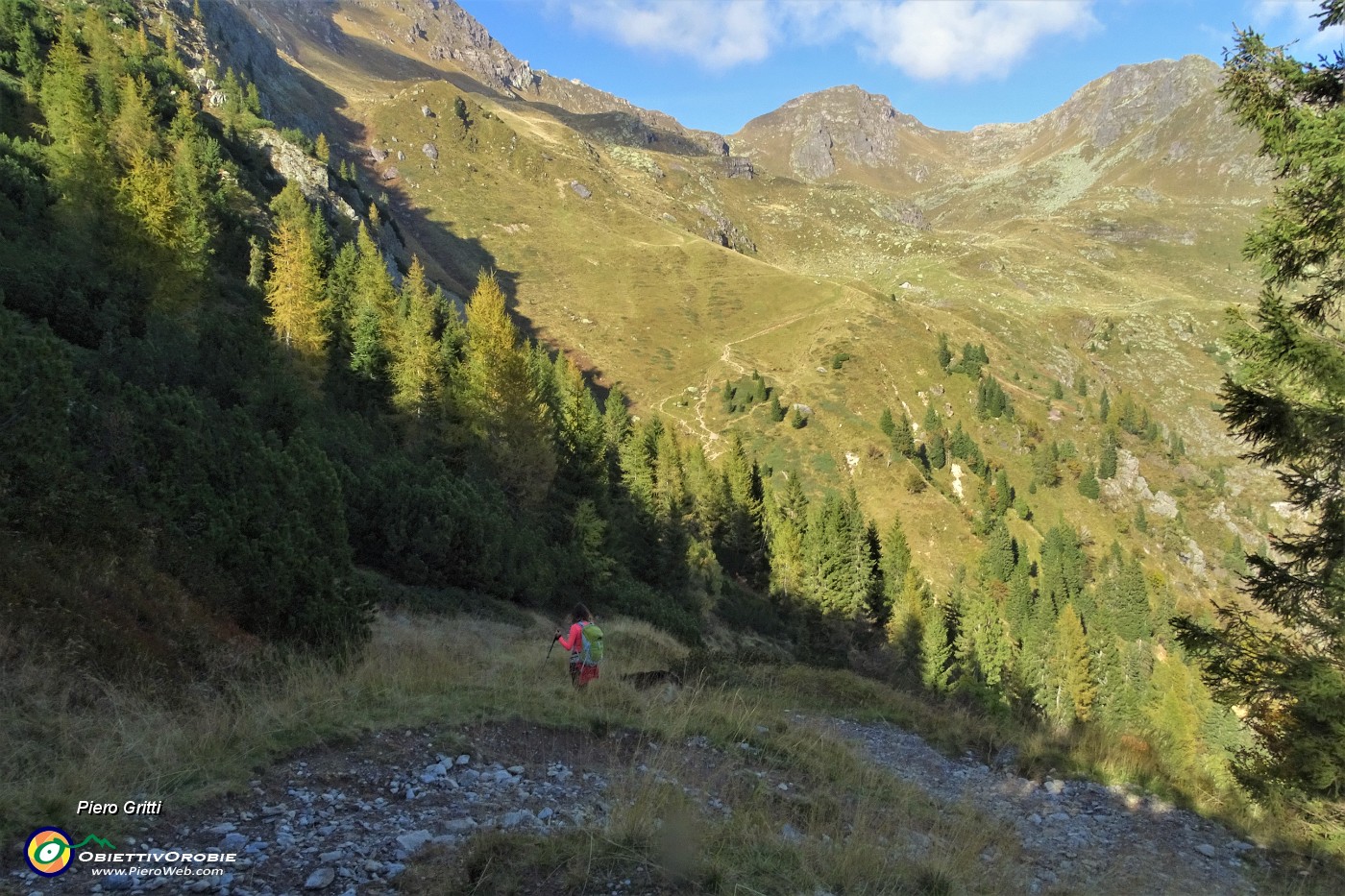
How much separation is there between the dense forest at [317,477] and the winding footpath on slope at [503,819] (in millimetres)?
2904

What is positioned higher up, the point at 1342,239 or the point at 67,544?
the point at 1342,239

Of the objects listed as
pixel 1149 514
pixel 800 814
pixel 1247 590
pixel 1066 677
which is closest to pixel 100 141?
pixel 800 814

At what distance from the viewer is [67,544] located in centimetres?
841

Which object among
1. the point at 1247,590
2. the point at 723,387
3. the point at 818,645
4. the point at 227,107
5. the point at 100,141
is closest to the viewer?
the point at 1247,590

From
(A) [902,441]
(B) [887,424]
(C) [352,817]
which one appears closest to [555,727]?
(C) [352,817]

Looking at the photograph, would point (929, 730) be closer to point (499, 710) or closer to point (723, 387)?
point (499, 710)

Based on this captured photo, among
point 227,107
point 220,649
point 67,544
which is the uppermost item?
point 227,107

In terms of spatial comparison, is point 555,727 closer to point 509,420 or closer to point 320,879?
point 320,879

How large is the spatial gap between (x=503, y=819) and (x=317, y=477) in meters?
9.85

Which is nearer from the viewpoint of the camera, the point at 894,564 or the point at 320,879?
the point at 320,879

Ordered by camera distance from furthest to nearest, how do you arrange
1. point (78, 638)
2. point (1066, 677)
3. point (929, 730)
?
point (1066, 677) < point (929, 730) < point (78, 638)

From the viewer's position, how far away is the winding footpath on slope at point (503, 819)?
445 centimetres

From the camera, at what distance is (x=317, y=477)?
13.2 meters

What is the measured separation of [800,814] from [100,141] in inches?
1949
